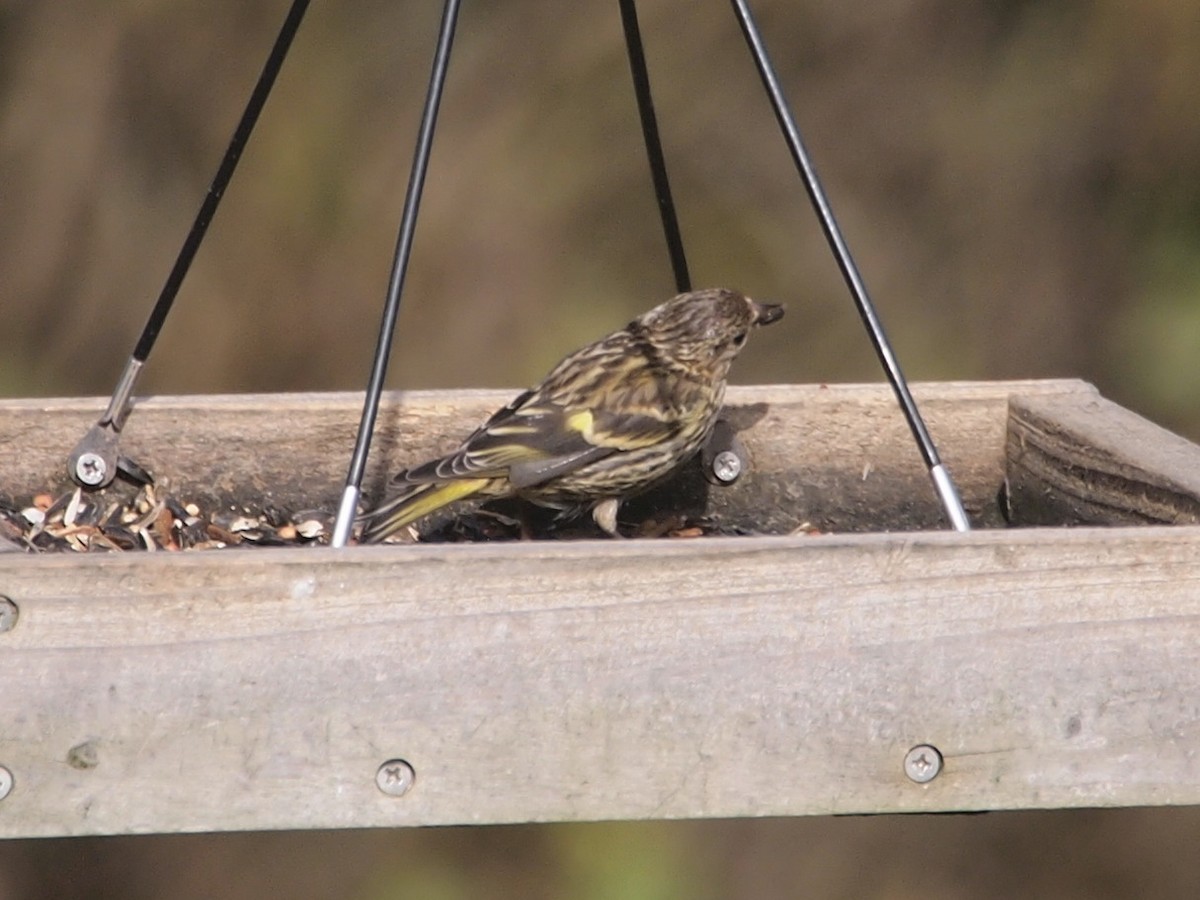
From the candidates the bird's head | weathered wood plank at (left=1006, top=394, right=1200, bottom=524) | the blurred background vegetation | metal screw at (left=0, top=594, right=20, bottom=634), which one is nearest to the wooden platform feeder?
metal screw at (left=0, top=594, right=20, bottom=634)

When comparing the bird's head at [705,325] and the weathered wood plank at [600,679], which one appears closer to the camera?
the weathered wood plank at [600,679]

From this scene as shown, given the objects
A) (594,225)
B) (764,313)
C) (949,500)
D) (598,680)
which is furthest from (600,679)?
(594,225)

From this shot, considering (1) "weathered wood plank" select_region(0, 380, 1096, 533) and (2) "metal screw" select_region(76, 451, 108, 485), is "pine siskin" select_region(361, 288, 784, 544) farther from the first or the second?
(2) "metal screw" select_region(76, 451, 108, 485)

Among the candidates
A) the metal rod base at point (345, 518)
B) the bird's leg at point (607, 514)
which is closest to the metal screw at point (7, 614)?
the metal rod base at point (345, 518)

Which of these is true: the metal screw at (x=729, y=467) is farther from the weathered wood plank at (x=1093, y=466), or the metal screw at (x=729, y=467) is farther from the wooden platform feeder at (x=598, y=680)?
the wooden platform feeder at (x=598, y=680)

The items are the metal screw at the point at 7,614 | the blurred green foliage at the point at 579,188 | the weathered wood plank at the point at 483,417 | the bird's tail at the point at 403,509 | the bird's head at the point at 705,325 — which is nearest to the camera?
the metal screw at the point at 7,614

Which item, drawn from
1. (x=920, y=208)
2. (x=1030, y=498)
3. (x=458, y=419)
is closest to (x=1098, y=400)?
(x=1030, y=498)
